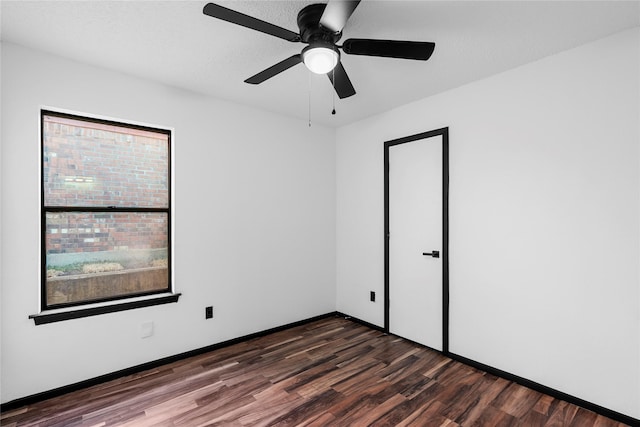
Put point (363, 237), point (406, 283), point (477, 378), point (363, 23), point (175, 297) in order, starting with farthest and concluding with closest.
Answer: point (363, 237) < point (406, 283) < point (175, 297) < point (477, 378) < point (363, 23)

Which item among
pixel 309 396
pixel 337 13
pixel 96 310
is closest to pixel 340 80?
pixel 337 13

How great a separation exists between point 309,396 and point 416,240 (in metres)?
1.82

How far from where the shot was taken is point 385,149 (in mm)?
3656

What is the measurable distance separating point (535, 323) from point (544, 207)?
906 millimetres

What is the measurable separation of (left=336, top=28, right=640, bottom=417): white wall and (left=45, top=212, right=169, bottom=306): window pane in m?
2.79

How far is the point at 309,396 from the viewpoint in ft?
7.93

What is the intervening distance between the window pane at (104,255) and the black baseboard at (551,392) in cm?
289

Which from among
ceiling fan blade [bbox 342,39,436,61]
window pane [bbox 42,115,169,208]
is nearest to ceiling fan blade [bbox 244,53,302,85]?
ceiling fan blade [bbox 342,39,436,61]

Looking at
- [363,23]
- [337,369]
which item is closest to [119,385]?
[337,369]

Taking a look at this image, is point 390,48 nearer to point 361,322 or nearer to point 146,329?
point 146,329

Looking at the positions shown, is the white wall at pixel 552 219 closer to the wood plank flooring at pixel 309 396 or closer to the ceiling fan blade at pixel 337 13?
the wood plank flooring at pixel 309 396

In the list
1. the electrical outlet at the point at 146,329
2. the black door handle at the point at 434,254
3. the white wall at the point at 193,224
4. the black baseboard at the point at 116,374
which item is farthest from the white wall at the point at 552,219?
A: the electrical outlet at the point at 146,329

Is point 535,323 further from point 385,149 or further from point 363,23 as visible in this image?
point 363,23

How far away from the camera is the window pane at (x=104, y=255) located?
249cm
